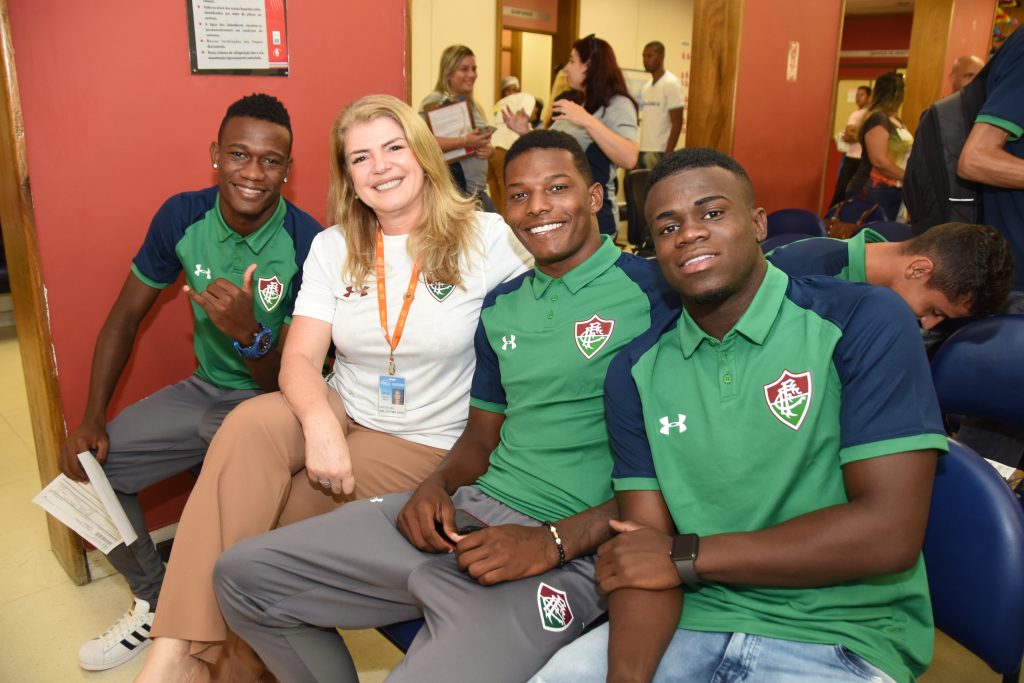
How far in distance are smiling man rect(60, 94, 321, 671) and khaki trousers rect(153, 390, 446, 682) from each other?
1.31 feet

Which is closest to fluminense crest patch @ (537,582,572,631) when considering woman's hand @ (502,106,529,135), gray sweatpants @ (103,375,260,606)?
gray sweatpants @ (103,375,260,606)

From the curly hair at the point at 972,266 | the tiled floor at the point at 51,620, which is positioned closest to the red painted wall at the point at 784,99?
the curly hair at the point at 972,266

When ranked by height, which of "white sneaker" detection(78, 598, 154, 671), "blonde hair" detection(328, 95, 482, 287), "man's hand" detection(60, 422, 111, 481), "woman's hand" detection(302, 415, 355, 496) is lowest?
"white sneaker" detection(78, 598, 154, 671)

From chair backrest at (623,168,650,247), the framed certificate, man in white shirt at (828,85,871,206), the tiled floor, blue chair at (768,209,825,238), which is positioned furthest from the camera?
man in white shirt at (828,85,871,206)

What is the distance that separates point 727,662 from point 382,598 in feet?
2.32

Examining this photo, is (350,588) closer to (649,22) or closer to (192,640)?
(192,640)

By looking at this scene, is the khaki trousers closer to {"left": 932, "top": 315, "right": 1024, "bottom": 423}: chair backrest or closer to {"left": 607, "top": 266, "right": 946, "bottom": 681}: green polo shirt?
{"left": 607, "top": 266, "right": 946, "bottom": 681}: green polo shirt

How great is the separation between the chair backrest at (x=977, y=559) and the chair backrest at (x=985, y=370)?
23.9 inches

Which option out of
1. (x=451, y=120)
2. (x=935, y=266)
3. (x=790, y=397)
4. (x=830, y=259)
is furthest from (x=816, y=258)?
(x=451, y=120)

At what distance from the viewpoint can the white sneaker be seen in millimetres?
2180

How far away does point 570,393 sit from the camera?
163 cm

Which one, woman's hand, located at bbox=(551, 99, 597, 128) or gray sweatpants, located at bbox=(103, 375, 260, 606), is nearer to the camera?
gray sweatpants, located at bbox=(103, 375, 260, 606)

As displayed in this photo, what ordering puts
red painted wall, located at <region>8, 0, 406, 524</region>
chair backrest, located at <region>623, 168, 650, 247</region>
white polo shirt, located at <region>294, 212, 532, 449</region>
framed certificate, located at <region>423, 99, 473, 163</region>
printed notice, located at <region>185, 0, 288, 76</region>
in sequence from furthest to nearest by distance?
chair backrest, located at <region>623, 168, 650, 247</region> < framed certificate, located at <region>423, 99, 473, 163</region> < printed notice, located at <region>185, 0, 288, 76</region> < red painted wall, located at <region>8, 0, 406, 524</region> < white polo shirt, located at <region>294, 212, 532, 449</region>

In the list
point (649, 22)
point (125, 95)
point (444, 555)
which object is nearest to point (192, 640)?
point (444, 555)
